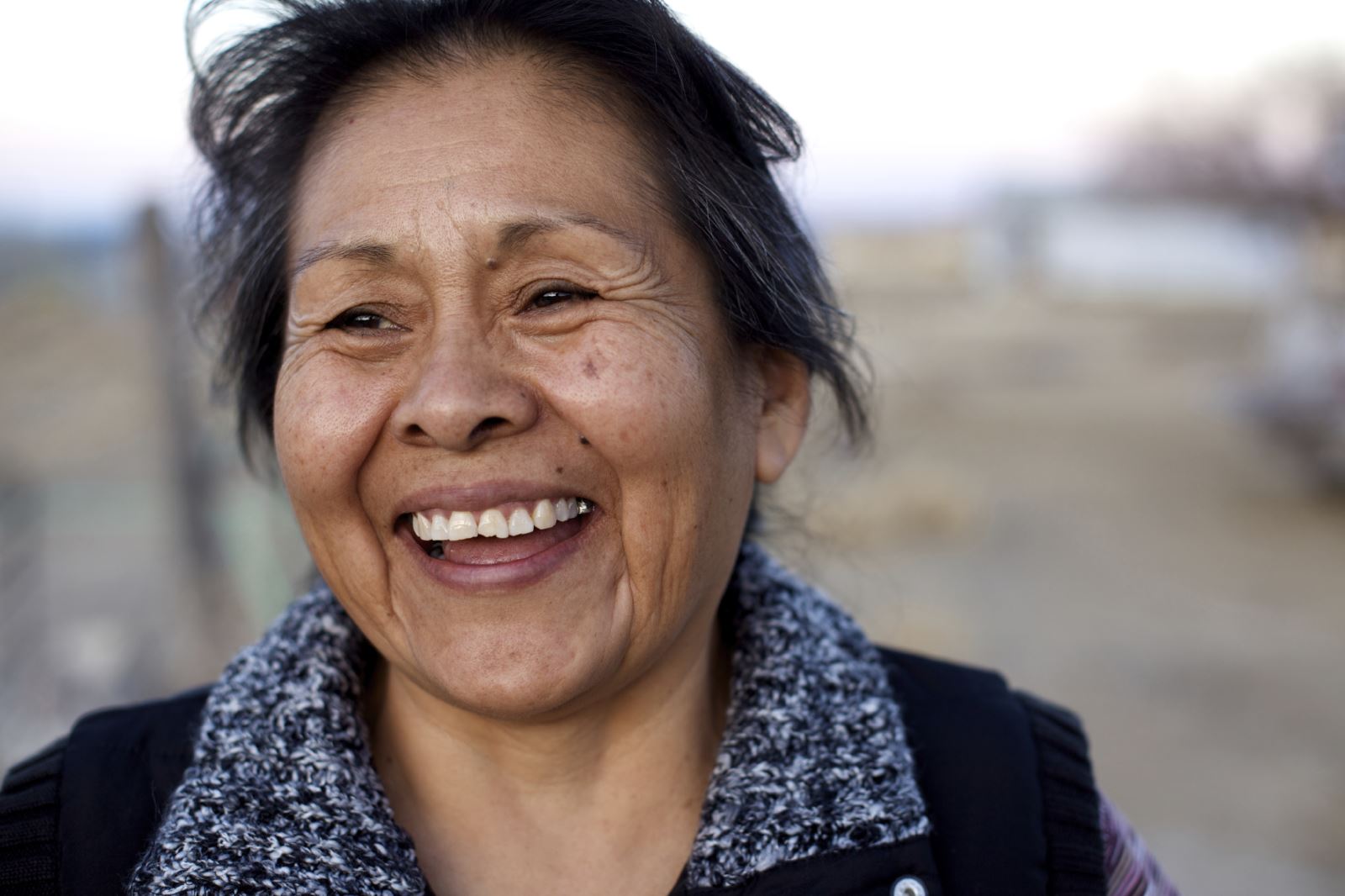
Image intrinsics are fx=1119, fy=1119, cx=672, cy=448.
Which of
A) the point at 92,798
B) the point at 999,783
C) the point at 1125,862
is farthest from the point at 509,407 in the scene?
the point at 1125,862

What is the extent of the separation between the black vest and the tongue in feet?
1.69

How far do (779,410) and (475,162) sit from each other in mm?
653

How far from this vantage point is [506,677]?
4.93ft

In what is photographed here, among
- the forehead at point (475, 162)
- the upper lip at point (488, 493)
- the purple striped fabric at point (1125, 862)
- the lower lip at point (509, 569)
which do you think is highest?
the forehead at point (475, 162)

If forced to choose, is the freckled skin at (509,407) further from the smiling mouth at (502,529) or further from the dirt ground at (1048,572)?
the dirt ground at (1048,572)

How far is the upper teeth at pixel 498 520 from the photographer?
151cm

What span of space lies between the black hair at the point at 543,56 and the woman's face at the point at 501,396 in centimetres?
7

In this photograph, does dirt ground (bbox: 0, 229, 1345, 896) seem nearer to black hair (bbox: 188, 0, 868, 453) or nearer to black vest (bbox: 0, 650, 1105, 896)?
black hair (bbox: 188, 0, 868, 453)

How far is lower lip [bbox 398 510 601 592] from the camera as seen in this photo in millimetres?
1516

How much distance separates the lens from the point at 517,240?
4.94 ft

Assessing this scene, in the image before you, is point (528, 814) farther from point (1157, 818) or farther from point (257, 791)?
point (1157, 818)

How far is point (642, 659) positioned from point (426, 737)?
15.4 inches

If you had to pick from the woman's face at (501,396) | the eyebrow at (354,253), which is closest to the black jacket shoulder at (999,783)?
the woman's face at (501,396)

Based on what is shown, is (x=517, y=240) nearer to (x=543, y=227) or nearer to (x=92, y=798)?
(x=543, y=227)
